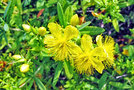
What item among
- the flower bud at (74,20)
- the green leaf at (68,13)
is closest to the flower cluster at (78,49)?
the flower bud at (74,20)

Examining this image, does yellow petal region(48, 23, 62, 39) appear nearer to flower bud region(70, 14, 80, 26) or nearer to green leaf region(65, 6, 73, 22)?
flower bud region(70, 14, 80, 26)

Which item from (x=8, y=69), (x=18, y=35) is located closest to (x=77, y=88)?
(x=8, y=69)

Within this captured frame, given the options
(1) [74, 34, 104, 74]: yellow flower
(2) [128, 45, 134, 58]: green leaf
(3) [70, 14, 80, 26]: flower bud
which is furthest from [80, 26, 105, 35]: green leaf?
(2) [128, 45, 134, 58]: green leaf

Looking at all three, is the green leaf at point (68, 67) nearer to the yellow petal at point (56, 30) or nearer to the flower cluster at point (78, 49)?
the flower cluster at point (78, 49)

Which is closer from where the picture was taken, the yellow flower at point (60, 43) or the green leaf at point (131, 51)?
the yellow flower at point (60, 43)

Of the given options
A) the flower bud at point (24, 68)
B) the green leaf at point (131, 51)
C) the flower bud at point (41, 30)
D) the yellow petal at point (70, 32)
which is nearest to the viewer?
the yellow petal at point (70, 32)

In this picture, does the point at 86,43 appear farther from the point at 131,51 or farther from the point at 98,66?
the point at 131,51

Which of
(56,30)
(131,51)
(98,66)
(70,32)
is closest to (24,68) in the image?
(56,30)

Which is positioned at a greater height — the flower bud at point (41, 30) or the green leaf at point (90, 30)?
the flower bud at point (41, 30)

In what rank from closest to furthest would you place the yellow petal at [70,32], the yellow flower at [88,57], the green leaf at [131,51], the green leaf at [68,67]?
the yellow petal at [70,32], the yellow flower at [88,57], the green leaf at [68,67], the green leaf at [131,51]
